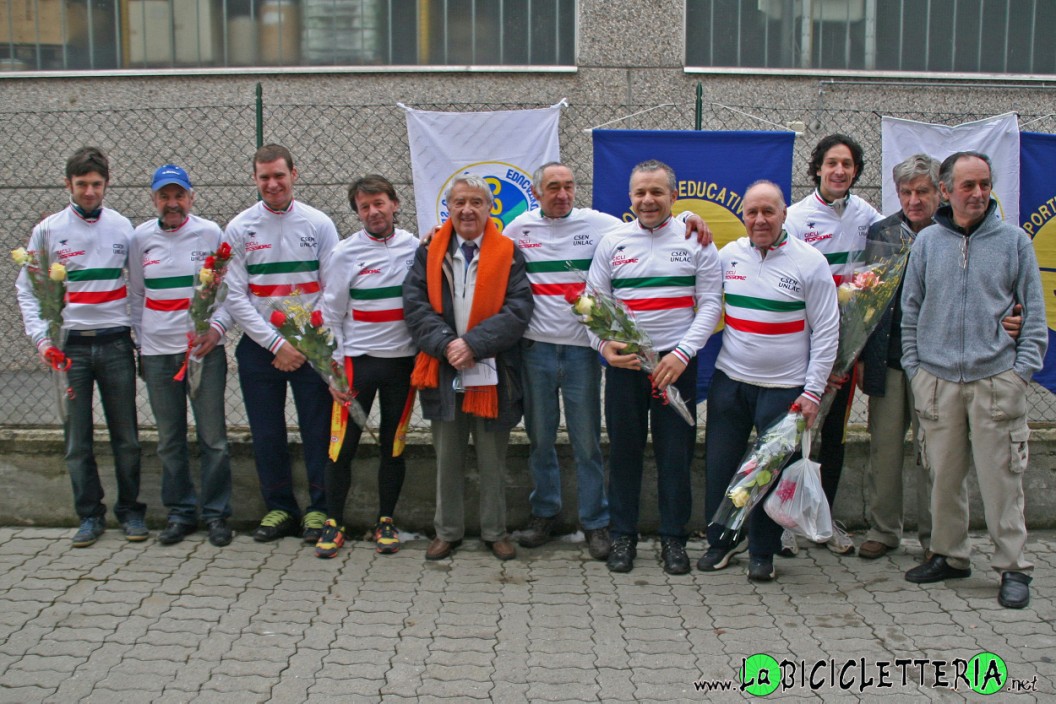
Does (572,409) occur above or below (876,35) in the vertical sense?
below

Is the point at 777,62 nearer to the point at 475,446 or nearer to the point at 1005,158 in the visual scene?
the point at 1005,158

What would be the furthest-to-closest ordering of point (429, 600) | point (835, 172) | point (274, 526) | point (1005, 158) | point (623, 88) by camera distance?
point (623, 88), point (1005, 158), point (274, 526), point (835, 172), point (429, 600)

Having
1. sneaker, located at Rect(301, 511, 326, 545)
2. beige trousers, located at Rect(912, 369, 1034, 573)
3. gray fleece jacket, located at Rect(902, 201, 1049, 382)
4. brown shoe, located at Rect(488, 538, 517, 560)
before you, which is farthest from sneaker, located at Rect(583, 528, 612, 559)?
gray fleece jacket, located at Rect(902, 201, 1049, 382)

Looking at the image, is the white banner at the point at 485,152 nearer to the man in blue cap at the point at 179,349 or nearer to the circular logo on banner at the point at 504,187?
the circular logo on banner at the point at 504,187

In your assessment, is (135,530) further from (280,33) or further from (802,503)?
(280,33)

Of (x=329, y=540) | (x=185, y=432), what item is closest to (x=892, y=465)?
(x=329, y=540)

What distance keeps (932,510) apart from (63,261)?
4584 mm

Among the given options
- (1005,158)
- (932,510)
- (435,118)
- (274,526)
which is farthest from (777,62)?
(274,526)

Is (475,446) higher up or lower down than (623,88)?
lower down

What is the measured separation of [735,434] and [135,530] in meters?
3.27

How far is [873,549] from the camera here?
5.00 meters

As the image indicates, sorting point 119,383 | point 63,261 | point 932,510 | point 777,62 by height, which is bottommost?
point 932,510

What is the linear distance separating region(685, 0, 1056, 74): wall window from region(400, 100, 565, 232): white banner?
3503mm

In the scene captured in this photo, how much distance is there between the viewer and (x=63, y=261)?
4.99 meters
